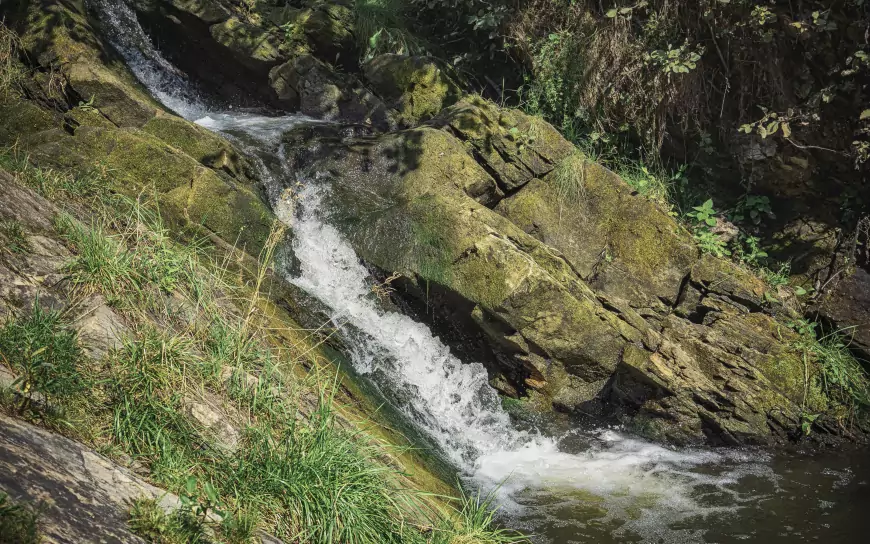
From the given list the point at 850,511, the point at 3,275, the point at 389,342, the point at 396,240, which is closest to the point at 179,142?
the point at 396,240

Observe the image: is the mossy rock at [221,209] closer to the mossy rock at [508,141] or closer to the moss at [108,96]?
the moss at [108,96]

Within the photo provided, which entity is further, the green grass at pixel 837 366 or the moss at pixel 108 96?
the moss at pixel 108 96

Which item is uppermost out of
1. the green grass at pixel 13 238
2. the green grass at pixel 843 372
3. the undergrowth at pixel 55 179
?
the green grass at pixel 843 372

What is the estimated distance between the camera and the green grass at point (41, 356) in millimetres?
2799

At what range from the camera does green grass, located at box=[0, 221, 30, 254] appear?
3.51 m

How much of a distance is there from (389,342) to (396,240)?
3.13 ft

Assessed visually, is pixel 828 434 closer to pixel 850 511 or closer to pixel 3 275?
pixel 850 511

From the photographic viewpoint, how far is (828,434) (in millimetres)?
6469

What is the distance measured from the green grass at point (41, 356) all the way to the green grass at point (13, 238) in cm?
52

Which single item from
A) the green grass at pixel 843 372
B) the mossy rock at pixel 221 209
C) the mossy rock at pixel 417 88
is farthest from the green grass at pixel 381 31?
the green grass at pixel 843 372

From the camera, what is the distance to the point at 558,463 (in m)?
5.75

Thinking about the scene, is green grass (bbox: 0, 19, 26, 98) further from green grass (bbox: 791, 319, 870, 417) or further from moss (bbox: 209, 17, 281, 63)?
green grass (bbox: 791, 319, 870, 417)

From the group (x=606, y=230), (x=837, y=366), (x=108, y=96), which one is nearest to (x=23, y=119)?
(x=108, y=96)

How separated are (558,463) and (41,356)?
4076 millimetres
